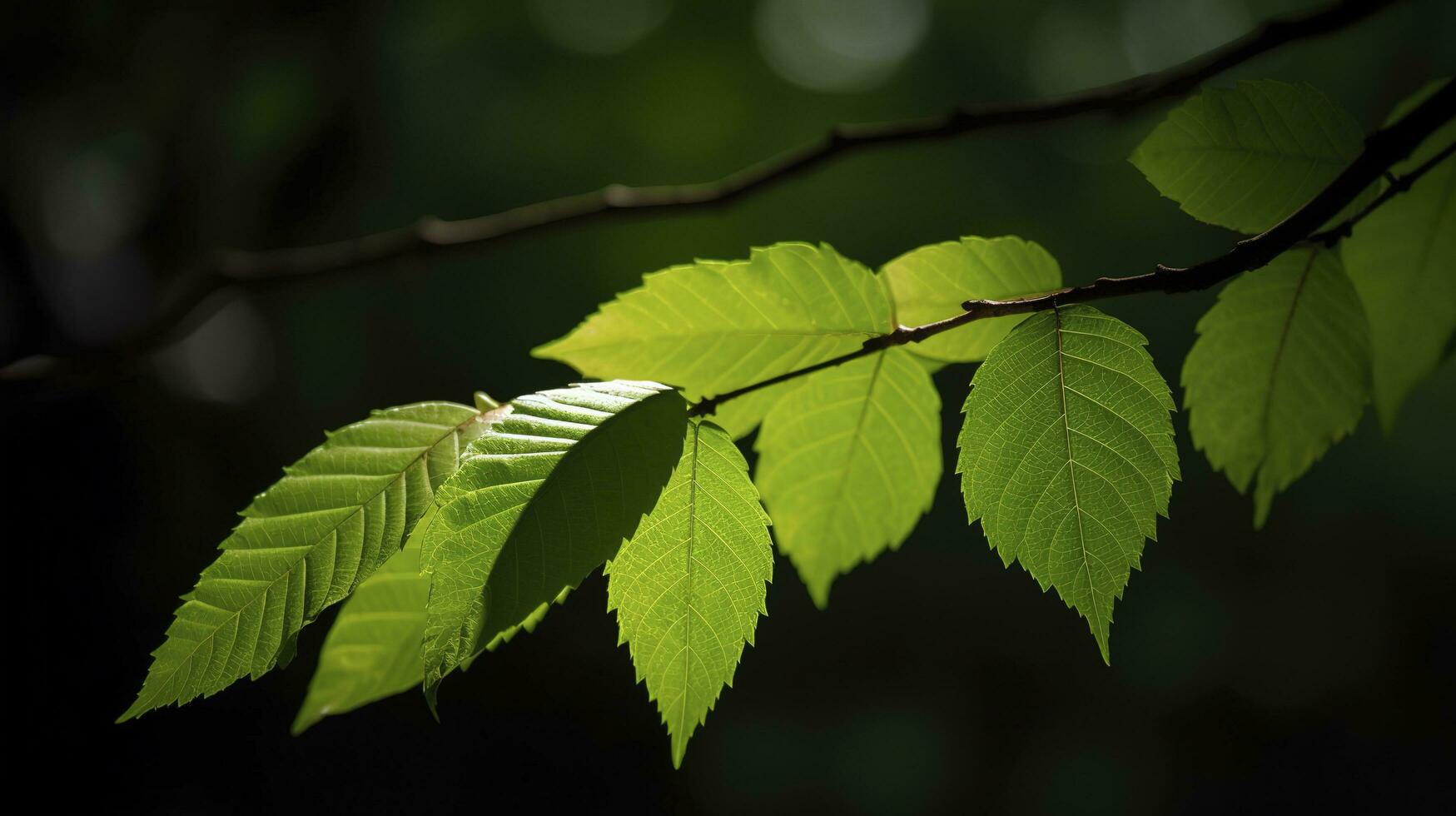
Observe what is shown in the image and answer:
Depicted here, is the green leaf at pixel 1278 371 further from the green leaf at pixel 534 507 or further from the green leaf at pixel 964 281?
the green leaf at pixel 534 507

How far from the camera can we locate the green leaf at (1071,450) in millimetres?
417

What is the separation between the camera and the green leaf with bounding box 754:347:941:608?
1.90ft

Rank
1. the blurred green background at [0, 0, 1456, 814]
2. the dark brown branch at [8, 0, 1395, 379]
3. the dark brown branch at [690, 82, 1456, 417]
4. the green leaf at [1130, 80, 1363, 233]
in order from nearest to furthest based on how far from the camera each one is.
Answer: the dark brown branch at [690, 82, 1456, 417] < the green leaf at [1130, 80, 1363, 233] < the dark brown branch at [8, 0, 1395, 379] < the blurred green background at [0, 0, 1456, 814]

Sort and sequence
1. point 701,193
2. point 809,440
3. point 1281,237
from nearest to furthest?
point 1281,237 → point 809,440 → point 701,193

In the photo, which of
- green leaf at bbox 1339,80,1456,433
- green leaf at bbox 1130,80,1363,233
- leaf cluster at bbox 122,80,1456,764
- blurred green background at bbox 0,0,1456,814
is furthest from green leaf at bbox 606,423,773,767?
blurred green background at bbox 0,0,1456,814

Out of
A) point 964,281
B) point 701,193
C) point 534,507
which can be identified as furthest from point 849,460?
point 701,193

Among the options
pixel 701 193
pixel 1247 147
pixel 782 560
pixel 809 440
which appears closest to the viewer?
pixel 1247 147

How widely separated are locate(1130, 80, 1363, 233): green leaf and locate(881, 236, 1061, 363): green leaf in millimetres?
90

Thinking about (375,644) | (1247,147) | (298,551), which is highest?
(1247,147)

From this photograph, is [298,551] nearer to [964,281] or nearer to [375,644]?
[375,644]

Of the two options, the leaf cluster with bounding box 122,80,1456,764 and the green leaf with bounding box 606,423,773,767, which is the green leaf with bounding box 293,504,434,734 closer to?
the leaf cluster with bounding box 122,80,1456,764

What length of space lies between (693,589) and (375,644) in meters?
0.25

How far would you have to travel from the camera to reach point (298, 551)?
17.0 inches

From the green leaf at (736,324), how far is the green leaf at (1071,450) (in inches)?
4.0
